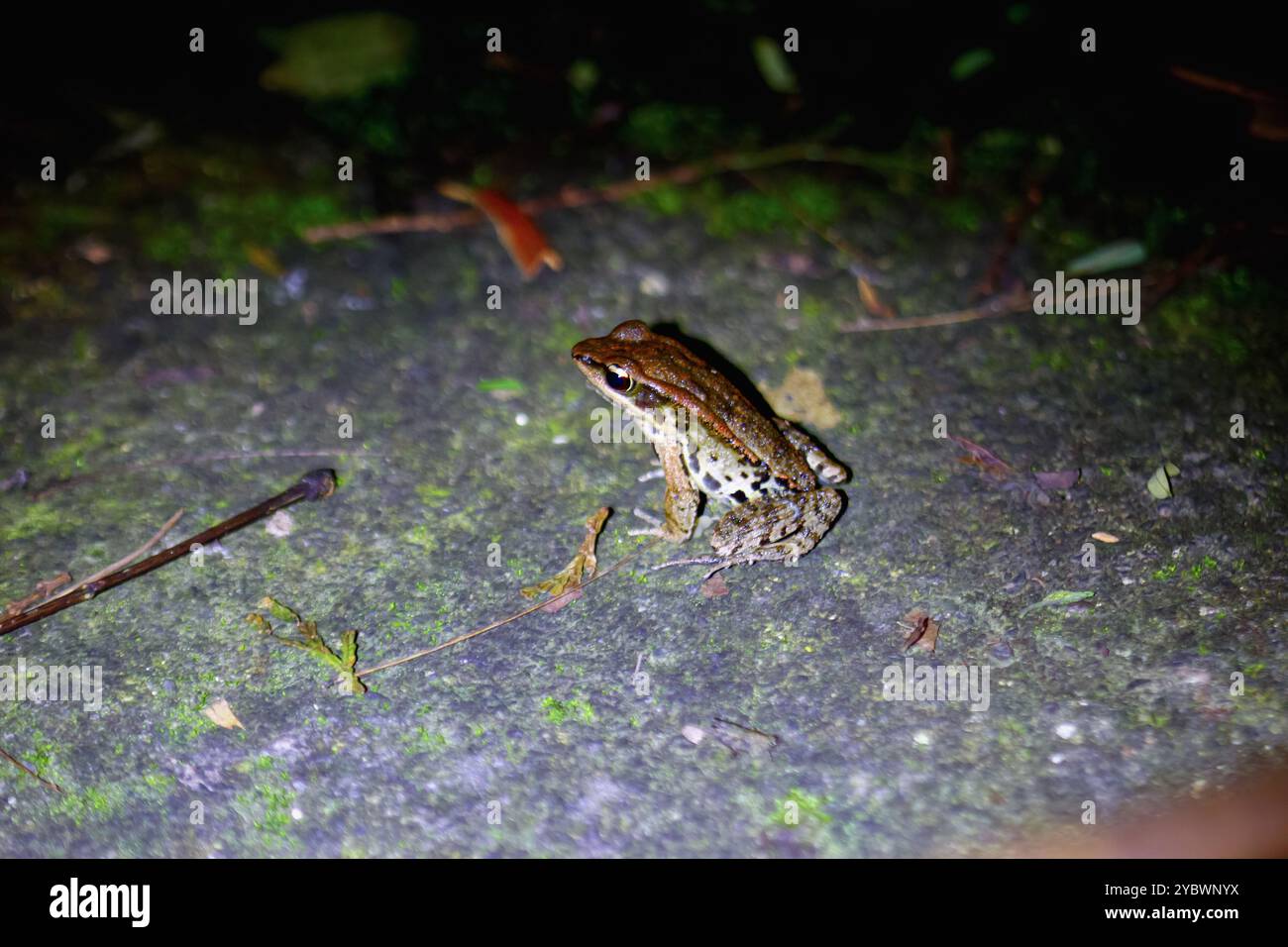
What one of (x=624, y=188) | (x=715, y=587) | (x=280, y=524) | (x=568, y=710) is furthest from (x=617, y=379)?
(x=624, y=188)

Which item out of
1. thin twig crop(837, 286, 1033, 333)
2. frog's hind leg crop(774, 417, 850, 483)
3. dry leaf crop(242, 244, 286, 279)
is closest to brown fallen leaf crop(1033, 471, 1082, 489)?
frog's hind leg crop(774, 417, 850, 483)

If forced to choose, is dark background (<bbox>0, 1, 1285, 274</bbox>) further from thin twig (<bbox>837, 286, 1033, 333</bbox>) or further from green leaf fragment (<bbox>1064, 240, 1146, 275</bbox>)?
thin twig (<bbox>837, 286, 1033, 333</bbox>)

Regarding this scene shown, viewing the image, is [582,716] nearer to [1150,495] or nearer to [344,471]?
[344,471]

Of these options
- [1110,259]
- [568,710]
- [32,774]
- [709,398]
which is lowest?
[32,774]

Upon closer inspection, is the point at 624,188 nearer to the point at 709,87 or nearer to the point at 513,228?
the point at 513,228
